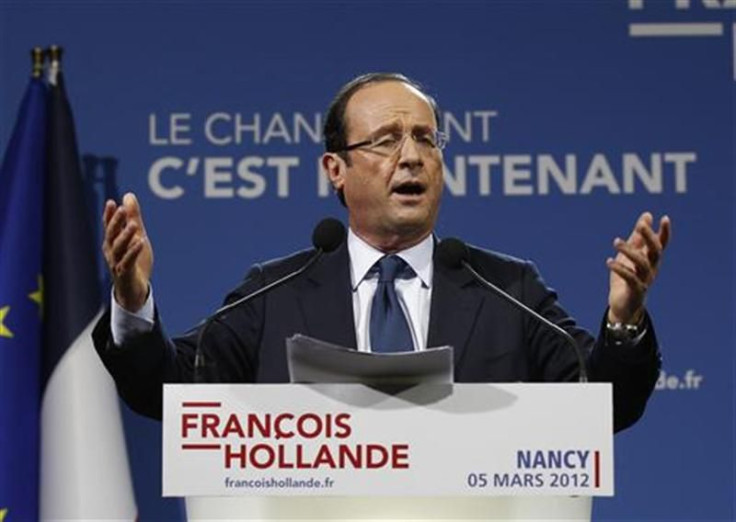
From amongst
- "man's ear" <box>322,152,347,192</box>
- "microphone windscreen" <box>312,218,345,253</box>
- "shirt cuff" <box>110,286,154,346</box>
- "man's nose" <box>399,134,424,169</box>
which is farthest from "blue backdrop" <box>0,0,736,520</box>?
"microphone windscreen" <box>312,218,345,253</box>

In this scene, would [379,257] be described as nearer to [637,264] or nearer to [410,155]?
[410,155]

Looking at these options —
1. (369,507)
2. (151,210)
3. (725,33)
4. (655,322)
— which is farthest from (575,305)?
(369,507)

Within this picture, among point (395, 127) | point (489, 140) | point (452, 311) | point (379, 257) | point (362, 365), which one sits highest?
point (489, 140)

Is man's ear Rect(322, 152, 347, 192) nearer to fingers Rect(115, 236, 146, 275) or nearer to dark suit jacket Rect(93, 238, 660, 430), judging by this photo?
dark suit jacket Rect(93, 238, 660, 430)

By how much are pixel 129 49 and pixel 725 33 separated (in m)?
1.60

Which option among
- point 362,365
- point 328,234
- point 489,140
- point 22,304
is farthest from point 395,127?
point 22,304

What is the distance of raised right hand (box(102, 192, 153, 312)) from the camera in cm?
202

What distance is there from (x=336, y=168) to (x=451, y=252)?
2.32 ft

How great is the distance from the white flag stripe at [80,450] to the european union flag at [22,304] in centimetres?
4

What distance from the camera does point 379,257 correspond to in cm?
268

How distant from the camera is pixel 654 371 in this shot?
224cm

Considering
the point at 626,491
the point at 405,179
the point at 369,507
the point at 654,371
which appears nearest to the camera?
the point at 369,507

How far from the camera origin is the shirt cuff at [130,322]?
220 centimetres

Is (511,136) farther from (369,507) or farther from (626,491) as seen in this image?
(369,507)
